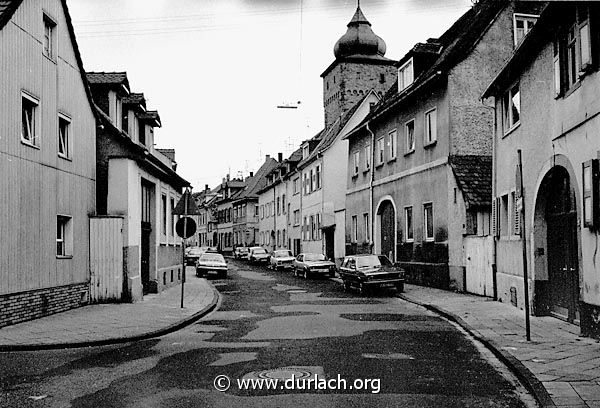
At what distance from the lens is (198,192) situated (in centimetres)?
14062

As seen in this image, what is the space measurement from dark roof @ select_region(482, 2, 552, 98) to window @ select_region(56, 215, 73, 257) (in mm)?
11750

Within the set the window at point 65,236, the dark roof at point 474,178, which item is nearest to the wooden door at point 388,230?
the dark roof at point 474,178

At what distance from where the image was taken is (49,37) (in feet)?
56.6

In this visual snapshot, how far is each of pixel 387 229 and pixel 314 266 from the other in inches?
198

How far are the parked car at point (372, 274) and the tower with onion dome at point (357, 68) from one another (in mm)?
34225

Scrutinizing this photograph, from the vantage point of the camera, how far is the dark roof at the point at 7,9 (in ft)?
46.6

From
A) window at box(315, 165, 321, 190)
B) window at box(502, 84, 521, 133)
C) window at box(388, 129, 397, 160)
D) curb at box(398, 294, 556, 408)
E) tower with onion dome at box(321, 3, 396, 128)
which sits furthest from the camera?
tower with onion dome at box(321, 3, 396, 128)

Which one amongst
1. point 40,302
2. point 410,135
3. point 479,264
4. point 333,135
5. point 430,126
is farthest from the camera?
point 333,135

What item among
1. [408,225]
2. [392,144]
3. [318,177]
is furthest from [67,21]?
[318,177]

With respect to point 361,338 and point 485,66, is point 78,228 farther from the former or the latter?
point 485,66

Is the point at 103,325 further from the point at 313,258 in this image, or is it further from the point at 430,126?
the point at 313,258

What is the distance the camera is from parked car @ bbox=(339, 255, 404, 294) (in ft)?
76.5

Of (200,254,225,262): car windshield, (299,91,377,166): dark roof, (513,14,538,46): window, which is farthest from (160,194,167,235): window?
(299,91,377,166): dark roof

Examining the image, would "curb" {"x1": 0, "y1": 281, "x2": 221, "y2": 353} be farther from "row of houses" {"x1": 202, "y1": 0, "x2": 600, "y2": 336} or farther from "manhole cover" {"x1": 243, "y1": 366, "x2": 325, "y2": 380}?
"row of houses" {"x1": 202, "y1": 0, "x2": 600, "y2": 336}
